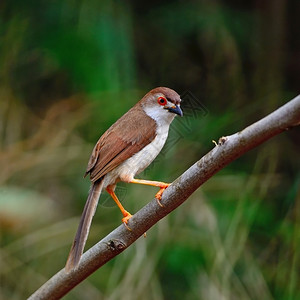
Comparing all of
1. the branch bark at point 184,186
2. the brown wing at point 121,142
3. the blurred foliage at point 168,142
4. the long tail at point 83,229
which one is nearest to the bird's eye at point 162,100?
the brown wing at point 121,142

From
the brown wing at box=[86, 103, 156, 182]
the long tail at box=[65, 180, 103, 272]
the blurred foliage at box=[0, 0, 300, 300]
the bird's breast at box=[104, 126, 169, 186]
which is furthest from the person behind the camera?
the blurred foliage at box=[0, 0, 300, 300]

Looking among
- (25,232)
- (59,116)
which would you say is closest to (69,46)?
(59,116)

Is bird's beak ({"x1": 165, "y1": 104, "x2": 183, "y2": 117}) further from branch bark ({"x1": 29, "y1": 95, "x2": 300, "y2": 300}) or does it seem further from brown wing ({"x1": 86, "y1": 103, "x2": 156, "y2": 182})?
branch bark ({"x1": 29, "y1": 95, "x2": 300, "y2": 300})

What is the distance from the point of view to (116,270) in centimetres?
423

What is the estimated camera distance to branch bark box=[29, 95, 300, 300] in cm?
184

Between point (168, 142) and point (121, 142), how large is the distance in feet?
1.48

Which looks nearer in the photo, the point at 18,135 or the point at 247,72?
the point at 18,135

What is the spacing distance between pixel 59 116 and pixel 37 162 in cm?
49

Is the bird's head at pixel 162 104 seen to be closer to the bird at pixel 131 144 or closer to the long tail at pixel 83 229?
the bird at pixel 131 144

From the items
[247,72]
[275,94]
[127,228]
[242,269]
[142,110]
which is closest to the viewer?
[127,228]

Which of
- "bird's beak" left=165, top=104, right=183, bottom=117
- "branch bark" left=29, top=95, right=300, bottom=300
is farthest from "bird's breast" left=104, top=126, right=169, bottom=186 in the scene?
"branch bark" left=29, top=95, right=300, bottom=300

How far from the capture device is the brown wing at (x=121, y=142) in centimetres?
277

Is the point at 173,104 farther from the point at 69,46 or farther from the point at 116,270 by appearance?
the point at 69,46

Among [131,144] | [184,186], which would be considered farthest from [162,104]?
[184,186]
